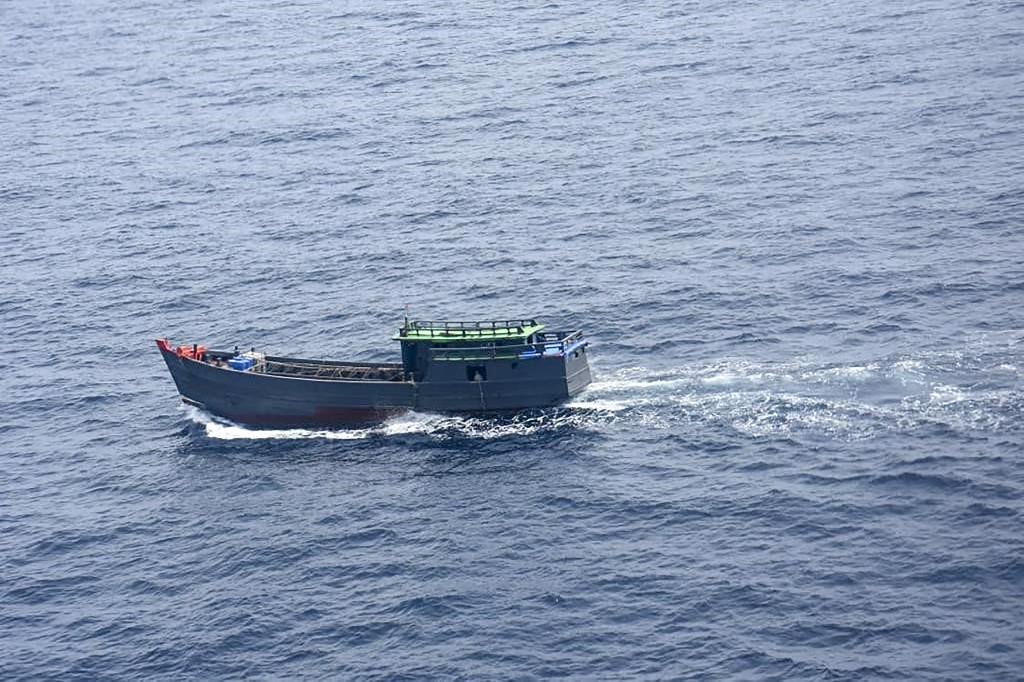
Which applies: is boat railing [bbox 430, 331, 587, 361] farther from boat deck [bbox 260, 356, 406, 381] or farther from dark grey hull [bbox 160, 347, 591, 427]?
boat deck [bbox 260, 356, 406, 381]

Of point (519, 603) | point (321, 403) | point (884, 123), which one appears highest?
point (884, 123)

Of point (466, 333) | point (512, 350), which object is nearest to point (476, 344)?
point (466, 333)

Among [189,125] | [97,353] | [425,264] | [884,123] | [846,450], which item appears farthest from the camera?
[189,125]

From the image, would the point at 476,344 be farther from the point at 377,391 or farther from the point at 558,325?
the point at 558,325

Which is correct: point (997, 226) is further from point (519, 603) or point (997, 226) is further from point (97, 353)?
point (97, 353)

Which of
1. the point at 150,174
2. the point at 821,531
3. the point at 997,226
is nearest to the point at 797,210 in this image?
the point at 997,226

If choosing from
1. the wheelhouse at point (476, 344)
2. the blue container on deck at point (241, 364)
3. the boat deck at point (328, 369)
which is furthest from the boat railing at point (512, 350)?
the blue container on deck at point (241, 364)
